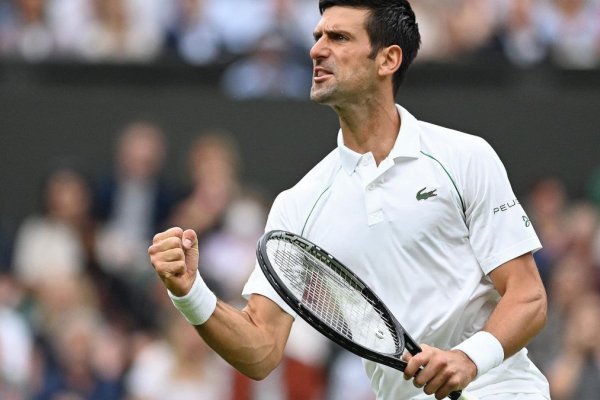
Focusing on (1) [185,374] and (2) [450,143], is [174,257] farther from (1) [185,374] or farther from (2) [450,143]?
(1) [185,374]

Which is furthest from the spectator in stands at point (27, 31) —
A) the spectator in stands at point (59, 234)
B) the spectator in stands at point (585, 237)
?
the spectator in stands at point (585, 237)

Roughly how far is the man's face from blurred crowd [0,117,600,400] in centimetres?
421

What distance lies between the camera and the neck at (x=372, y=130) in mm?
5258

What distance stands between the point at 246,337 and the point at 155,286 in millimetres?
5155

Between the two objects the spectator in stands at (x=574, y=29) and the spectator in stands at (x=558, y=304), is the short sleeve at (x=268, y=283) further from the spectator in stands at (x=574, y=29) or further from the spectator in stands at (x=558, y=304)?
the spectator in stands at (x=574, y=29)

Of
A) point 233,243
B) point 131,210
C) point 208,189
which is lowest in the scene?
point 233,243

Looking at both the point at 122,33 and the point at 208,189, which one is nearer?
the point at 208,189

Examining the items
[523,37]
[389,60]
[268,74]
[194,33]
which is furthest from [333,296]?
[523,37]

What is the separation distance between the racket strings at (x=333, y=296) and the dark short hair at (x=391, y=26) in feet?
2.59

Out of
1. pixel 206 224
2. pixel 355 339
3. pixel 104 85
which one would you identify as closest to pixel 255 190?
pixel 206 224

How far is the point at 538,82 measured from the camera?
1125cm

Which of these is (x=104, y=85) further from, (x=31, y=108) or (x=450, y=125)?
(x=450, y=125)

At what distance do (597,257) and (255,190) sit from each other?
8.35ft

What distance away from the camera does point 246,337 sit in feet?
16.6
